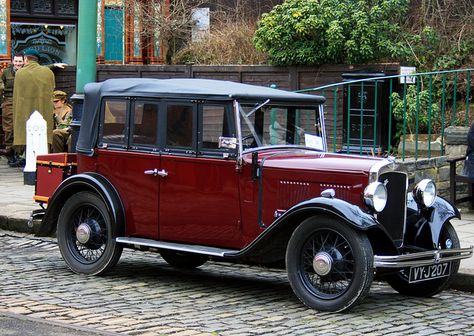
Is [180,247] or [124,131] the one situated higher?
[124,131]

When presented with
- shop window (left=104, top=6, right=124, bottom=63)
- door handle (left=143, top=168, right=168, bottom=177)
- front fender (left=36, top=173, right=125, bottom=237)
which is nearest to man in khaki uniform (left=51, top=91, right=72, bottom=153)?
shop window (left=104, top=6, right=124, bottom=63)

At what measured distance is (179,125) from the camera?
27.6 feet

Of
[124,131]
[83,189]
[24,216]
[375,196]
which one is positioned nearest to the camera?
[375,196]

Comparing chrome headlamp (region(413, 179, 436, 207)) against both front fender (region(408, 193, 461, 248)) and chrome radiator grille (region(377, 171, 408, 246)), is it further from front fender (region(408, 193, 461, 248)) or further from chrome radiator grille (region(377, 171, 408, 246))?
chrome radiator grille (region(377, 171, 408, 246))

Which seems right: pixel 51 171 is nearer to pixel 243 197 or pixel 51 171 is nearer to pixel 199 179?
pixel 199 179

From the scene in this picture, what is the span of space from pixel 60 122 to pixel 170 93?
7903mm

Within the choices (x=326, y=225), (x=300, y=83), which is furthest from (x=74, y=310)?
(x=300, y=83)

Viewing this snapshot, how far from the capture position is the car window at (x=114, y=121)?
8797mm

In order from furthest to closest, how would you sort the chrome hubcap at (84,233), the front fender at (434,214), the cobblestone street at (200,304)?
the chrome hubcap at (84,233) → the front fender at (434,214) → the cobblestone street at (200,304)

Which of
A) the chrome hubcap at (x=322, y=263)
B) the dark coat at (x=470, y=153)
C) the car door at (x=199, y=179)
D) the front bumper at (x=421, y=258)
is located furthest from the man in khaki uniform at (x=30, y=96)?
the front bumper at (x=421, y=258)

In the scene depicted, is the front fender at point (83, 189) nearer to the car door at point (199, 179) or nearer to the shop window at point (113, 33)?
the car door at point (199, 179)

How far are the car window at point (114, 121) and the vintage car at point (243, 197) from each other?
12mm

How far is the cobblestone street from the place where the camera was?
6891mm

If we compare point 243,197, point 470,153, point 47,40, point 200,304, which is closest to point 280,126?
point 243,197
